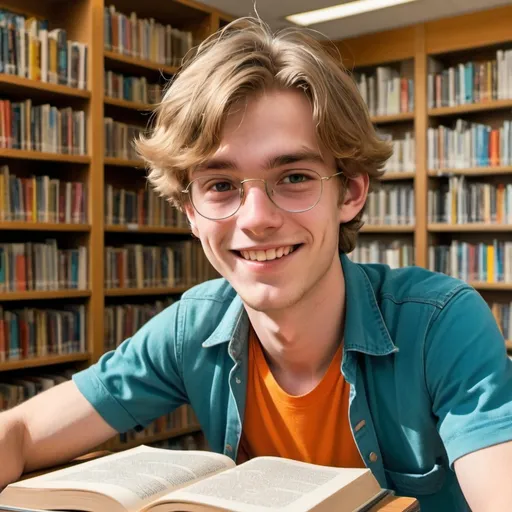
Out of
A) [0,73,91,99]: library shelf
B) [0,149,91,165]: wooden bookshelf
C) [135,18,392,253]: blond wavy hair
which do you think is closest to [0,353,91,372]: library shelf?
[0,149,91,165]: wooden bookshelf

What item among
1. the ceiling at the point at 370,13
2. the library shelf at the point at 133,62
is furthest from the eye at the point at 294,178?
the ceiling at the point at 370,13

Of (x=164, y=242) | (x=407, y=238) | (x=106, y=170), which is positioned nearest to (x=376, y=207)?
(x=407, y=238)

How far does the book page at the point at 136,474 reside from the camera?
32.4 inches

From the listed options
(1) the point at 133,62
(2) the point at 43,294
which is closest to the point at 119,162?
(1) the point at 133,62

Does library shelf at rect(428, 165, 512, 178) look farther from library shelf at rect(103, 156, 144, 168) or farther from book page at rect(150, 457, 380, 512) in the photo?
book page at rect(150, 457, 380, 512)

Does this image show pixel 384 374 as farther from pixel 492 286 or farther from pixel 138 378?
pixel 492 286

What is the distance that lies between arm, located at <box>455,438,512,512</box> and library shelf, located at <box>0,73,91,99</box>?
2953mm

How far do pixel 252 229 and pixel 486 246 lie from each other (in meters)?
3.59

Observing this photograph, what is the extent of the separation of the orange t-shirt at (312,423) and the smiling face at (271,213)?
0.58 feet

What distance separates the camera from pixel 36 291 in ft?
11.1

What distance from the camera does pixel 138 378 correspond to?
1237 millimetres

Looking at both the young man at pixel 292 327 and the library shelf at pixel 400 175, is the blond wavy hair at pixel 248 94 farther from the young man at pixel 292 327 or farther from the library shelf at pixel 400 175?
the library shelf at pixel 400 175

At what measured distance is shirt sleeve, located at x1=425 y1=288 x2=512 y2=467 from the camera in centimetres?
89

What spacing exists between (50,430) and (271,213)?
0.55 metres
